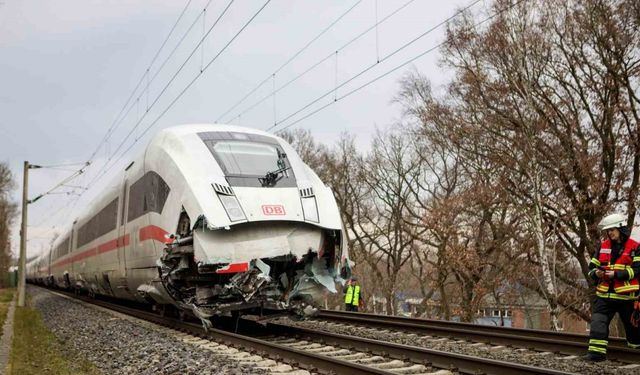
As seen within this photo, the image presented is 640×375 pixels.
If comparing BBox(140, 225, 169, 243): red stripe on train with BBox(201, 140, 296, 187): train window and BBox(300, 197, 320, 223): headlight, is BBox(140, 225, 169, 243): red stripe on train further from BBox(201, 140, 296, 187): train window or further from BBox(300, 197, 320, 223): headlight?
BBox(300, 197, 320, 223): headlight

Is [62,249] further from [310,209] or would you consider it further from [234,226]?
[310,209]

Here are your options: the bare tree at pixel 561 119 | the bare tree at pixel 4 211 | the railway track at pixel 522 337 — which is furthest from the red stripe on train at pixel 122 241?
the bare tree at pixel 4 211

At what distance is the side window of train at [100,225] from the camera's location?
50.8 feet

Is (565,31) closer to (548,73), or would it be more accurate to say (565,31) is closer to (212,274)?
(548,73)

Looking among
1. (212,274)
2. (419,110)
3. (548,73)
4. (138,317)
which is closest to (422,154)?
(419,110)

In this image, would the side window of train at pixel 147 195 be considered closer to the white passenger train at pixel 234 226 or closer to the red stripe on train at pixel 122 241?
the white passenger train at pixel 234 226

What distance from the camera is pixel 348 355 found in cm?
807

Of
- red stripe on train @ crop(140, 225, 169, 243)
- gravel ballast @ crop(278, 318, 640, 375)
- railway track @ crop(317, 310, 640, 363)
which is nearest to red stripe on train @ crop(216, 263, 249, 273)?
red stripe on train @ crop(140, 225, 169, 243)

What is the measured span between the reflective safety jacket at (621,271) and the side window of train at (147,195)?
687 centimetres

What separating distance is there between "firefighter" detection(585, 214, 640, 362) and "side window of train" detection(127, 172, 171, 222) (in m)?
6.88

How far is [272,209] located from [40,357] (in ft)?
13.9

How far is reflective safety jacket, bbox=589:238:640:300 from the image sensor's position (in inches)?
271


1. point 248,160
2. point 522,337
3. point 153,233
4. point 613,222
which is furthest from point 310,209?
point 613,222

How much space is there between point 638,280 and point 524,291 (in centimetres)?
1687
